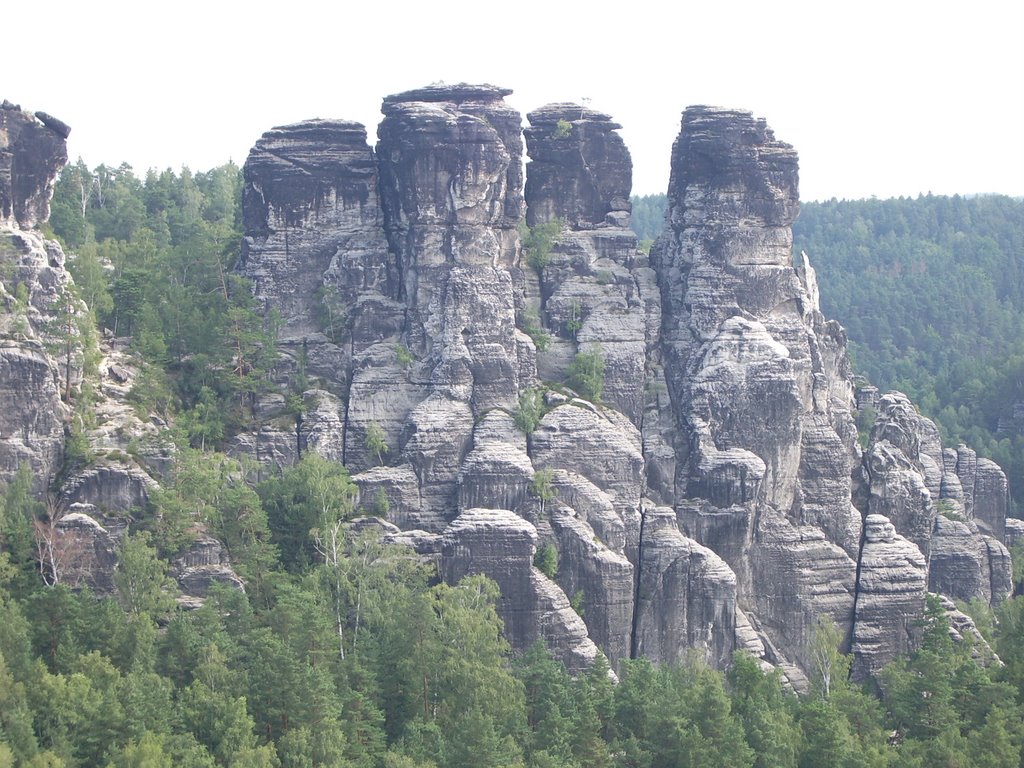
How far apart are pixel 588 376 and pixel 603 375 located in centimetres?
74

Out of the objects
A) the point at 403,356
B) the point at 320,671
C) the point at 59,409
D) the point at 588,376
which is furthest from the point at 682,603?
the point at 59,409

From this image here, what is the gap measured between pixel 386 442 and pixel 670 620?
11320 mm

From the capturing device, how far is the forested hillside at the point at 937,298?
116m

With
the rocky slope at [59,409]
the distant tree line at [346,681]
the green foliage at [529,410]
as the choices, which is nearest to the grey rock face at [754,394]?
the distant tree line at [346,681]

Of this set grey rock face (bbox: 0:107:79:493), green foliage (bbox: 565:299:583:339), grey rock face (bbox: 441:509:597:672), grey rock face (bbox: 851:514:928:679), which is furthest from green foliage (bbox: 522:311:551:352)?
grey rock face (bbox: 0:107:79:493)

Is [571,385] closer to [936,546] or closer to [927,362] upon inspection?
[936,546]

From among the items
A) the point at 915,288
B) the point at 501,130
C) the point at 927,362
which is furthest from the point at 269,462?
the point at 915,288

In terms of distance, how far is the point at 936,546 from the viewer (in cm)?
8194

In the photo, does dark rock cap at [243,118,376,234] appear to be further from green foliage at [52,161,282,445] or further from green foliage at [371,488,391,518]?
green foliage at [371,488,391,518]

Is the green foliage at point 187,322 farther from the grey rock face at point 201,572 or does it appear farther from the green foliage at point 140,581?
the green foliage at point 140,581

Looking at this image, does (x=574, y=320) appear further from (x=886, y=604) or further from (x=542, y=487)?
(x=886, y=604)

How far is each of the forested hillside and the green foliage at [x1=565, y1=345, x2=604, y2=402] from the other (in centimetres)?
3739

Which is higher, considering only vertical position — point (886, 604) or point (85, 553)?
point (85, 553)

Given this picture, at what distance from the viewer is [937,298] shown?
475ft
